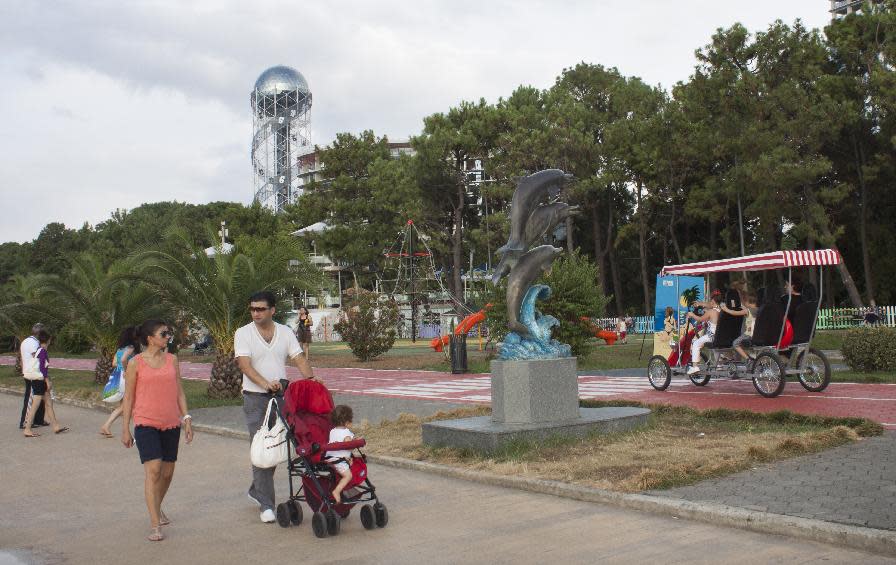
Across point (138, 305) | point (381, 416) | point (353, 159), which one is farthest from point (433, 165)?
point (381, 416)

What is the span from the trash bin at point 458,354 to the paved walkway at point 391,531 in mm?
14237

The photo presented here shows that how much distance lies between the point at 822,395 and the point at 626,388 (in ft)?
13.1

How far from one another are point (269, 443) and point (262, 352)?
0.82m

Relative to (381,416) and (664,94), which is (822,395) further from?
(664,94)

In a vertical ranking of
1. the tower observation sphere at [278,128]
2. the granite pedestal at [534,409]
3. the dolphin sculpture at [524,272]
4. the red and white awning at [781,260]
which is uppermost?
the tower observation sphere at [278,128]

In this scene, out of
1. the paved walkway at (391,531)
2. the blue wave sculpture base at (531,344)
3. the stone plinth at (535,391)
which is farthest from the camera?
the blue wave sculpture base at (531,344)

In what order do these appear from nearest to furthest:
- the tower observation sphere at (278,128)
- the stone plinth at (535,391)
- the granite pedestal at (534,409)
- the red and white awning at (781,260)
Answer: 1. the granite pedestal at (534,409)
2. the stone plinth at (535,391)
3. the red and white awning at (781,260)
4. the tower observation sphere at (278,128)

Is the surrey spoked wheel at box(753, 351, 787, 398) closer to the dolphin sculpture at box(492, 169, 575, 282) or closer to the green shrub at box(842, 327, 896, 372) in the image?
the green shrub at box(842, 327, 896, 372)

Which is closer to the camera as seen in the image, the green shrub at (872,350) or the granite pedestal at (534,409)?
the granite pedestal at (534,409)

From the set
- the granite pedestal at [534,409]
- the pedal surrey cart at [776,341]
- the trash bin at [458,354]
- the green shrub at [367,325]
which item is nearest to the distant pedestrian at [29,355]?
the granite pedestal at [534,409]

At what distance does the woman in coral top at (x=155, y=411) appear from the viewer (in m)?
6.61

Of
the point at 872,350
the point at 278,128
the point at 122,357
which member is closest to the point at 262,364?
the point at 122,357

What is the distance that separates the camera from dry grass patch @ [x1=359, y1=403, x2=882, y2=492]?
777 centimetres

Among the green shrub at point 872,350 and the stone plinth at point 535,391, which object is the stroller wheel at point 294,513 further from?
the green shrub at point 872,350
